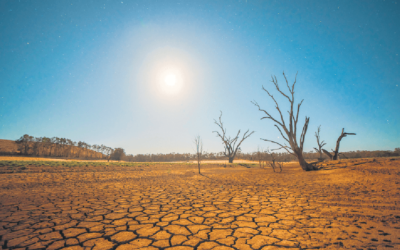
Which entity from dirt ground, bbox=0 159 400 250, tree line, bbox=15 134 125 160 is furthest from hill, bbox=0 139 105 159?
dirt ground, bbox=0 159 400 250

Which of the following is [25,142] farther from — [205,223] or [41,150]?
[205,223]

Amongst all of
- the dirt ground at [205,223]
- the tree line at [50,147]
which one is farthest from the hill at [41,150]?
the dirt ground at [205,223]

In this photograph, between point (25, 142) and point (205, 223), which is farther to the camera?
point (25, 142)

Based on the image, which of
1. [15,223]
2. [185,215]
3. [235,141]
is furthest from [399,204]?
[235,141]

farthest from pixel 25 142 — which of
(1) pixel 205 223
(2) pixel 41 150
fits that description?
(1) pixel 205 223

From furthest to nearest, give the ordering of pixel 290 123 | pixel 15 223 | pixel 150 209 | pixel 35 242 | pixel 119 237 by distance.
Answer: pixel 290 123
pixel 150 209
pixel 15 223
pixel 119 237
pixel 35 242

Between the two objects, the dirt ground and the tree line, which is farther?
the tree line

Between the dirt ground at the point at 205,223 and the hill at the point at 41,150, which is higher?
the hill at the point at 41,150

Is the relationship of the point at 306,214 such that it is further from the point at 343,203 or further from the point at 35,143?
the point at 35,143

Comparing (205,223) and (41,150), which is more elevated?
(41,150)

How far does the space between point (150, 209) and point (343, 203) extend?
14.3 feet

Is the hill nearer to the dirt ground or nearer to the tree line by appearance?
the tree line

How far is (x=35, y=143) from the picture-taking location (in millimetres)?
34469

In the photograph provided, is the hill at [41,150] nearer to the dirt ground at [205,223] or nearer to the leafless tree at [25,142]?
the leafless tree at [25,142]
